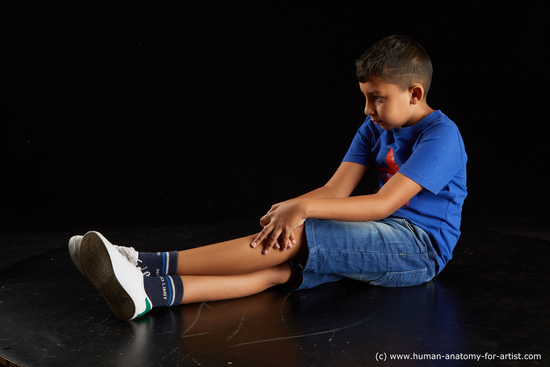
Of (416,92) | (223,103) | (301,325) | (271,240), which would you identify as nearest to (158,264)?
(271,240)

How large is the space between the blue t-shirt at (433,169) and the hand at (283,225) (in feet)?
1.02

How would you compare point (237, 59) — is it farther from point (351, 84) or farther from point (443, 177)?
point (443, 177)

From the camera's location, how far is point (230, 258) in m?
1.46

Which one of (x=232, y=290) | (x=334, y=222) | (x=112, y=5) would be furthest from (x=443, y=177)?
(x=112, y=5)

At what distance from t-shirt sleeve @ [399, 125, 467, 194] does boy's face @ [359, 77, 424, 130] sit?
9 centimetres

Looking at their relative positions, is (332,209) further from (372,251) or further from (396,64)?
(396,64)

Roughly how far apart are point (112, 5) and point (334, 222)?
1877 mm

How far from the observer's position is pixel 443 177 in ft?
5.01

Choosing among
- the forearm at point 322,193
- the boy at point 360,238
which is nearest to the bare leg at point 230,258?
the boy at point 360,238

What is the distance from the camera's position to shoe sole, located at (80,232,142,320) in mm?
1321

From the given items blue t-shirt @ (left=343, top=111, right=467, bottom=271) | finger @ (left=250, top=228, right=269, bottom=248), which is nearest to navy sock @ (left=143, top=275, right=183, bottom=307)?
finger @ (left=250, top=228, right=269, bottom=248)

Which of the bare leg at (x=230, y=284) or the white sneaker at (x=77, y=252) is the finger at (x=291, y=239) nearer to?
the bare leg at (x=230, y=284)

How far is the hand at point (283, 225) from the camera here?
1.43 m

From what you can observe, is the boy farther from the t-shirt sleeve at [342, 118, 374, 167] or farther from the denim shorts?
the t-shirt sleeve at [342, 118, 374, 167]
